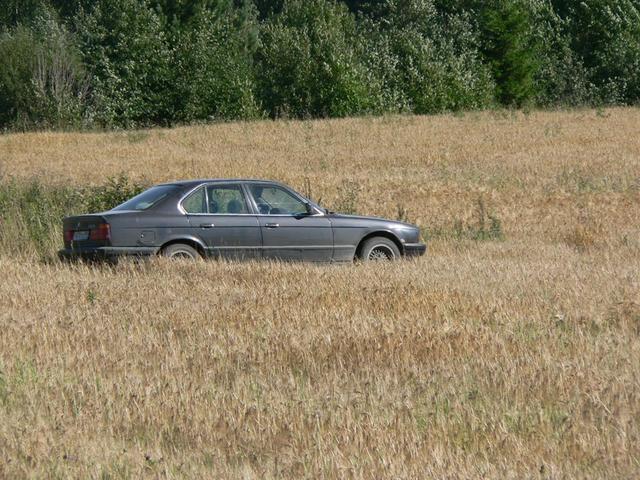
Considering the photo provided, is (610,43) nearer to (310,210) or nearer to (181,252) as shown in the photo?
(310,210)

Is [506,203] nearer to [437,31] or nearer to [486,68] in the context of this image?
[486,68]

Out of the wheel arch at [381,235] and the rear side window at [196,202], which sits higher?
the rear side window at [196,202]

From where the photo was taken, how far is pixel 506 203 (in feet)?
77.7

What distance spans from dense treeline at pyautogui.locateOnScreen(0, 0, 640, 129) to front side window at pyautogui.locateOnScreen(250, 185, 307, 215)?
4399 centimetres

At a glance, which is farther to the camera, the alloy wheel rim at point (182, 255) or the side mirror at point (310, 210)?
the side mirror at point (310, 210)

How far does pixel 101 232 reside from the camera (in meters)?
13.2

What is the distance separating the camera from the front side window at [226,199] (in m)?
14.0

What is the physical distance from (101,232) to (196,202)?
4.18 ft

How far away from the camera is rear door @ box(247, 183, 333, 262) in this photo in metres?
14.1

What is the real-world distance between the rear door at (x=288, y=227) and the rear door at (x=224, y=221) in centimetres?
14

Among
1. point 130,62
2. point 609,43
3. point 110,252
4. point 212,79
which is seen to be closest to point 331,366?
point 110,252

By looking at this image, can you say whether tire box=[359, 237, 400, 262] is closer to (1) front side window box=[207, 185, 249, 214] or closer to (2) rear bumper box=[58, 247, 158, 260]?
(1) front side window box=[207, 185, 249, 214]

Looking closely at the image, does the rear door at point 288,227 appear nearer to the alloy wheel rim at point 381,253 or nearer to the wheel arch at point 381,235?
the wheel arch at point 381,235

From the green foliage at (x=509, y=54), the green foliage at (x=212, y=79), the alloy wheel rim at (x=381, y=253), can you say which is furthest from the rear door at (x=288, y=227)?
the green foliage at (x=509, y=54)
